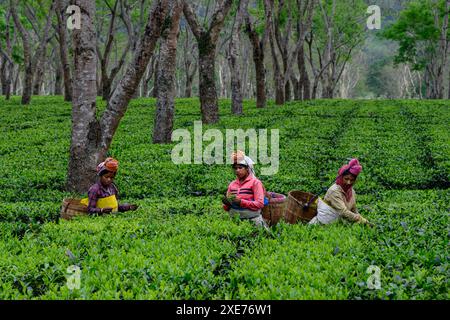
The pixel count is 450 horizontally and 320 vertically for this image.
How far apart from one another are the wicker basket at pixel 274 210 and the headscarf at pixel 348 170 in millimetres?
1075

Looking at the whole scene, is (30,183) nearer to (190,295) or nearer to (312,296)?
(190,295)

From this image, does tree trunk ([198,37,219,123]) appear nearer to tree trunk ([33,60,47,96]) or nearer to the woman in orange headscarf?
the woman in orange headscarf


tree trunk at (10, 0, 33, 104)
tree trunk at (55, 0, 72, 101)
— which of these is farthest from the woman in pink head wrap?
tree trunk at (10, 0, 33, 104)

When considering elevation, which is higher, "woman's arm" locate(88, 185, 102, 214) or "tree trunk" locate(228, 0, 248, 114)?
"tree trunk" locate(228, 0, 248, 114)

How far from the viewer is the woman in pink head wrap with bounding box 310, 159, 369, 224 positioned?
8.12 m

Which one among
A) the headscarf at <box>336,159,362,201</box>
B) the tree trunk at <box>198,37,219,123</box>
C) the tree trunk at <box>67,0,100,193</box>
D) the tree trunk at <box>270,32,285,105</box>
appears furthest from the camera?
the tree trunk at <box>270,32,285,105</box>

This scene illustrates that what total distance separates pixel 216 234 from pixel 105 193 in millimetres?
2411

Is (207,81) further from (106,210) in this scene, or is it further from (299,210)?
(299,210)

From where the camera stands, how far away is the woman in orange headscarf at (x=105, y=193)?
8828 mm

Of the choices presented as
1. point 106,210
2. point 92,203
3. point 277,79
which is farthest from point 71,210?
point 277,79

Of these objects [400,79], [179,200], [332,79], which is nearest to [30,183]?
[179,200]

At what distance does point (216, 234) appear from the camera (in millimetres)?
7684

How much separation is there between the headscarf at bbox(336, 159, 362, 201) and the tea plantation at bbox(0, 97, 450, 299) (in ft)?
1.96
